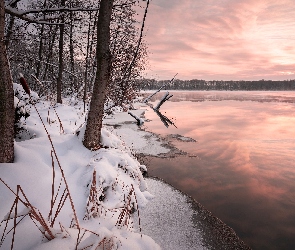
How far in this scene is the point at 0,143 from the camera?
9.13 ft

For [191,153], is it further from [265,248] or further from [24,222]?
[24,222]

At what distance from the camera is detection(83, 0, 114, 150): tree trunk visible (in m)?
4.05

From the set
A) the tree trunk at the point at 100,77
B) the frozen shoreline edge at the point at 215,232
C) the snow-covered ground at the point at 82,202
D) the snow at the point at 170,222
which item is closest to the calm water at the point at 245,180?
the frozen shoreline edge at the point at 215,232

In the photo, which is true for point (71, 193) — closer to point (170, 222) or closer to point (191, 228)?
point (170, 222)

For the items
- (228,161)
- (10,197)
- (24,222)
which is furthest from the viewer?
(228,161)

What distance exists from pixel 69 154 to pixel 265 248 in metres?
4.34

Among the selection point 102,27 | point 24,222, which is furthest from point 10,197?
point 102,27

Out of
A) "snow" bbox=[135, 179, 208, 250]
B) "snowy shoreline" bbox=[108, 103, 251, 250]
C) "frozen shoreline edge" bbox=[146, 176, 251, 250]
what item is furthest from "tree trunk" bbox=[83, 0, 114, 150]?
"frozen shoreline edge" bbox=[146, 176, 251, 250]

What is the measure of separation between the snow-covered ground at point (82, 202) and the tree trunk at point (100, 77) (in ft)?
0.92

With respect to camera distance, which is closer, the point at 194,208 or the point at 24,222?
the point at 24,222

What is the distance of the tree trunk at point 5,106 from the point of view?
8.98 feet

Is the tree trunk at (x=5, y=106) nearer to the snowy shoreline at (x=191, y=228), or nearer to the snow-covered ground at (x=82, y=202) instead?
the snow-covered ground at (x=82, y=202)

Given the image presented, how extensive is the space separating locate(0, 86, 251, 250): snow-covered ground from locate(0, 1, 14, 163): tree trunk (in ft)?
0.61

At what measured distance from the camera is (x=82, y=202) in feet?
10.3
